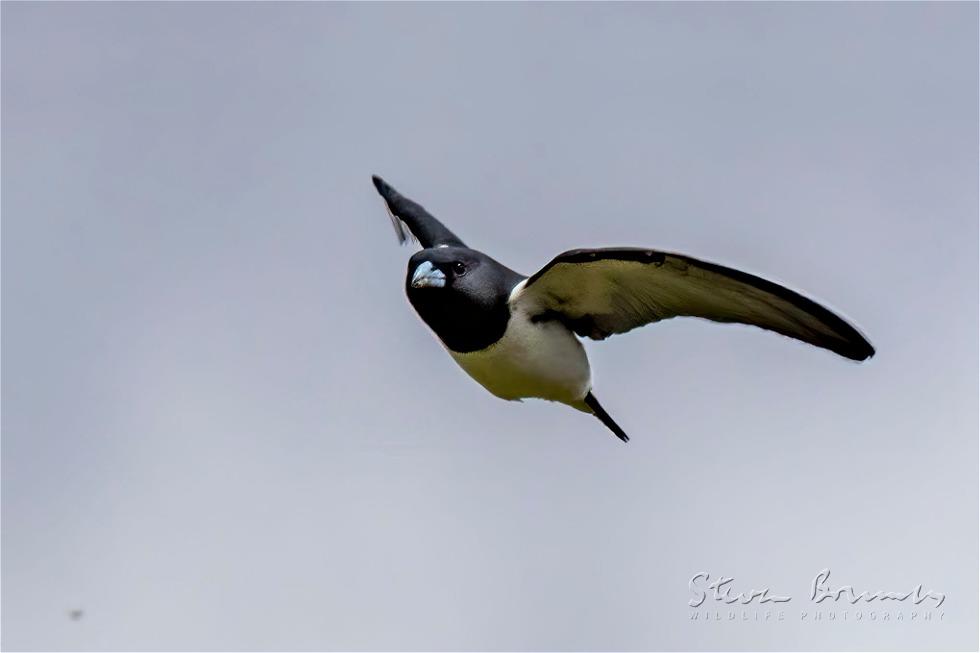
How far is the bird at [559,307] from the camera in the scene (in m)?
12.9

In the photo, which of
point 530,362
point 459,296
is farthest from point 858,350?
point 459,296

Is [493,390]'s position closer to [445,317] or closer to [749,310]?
[445,317]

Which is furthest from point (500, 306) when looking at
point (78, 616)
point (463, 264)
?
point (78, 616)

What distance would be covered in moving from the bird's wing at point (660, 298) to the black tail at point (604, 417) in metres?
1.01

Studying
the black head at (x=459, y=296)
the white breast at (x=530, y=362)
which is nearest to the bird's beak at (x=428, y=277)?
the black head at (x=459, y=296)

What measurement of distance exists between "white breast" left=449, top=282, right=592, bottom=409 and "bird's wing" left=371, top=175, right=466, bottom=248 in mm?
2252

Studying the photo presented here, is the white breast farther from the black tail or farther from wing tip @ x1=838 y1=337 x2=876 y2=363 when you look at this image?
wing tip @ x1=838 y1=337 x2=876 y2=363

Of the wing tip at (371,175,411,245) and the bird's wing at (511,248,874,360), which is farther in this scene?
the wing tip at (371,175,411,245)

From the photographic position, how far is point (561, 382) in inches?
567

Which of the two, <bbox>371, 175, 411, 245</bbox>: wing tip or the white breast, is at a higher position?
<bbox>371, 175, 411, 245</bbox>: wing tip

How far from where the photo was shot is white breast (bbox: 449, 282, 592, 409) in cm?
1403

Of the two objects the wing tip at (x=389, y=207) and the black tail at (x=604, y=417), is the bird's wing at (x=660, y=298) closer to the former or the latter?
the black tail at (x=604, y=417)

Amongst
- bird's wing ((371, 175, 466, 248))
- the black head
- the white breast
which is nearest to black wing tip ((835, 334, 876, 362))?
the white breast

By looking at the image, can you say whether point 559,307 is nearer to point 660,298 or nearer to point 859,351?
point 660,298
